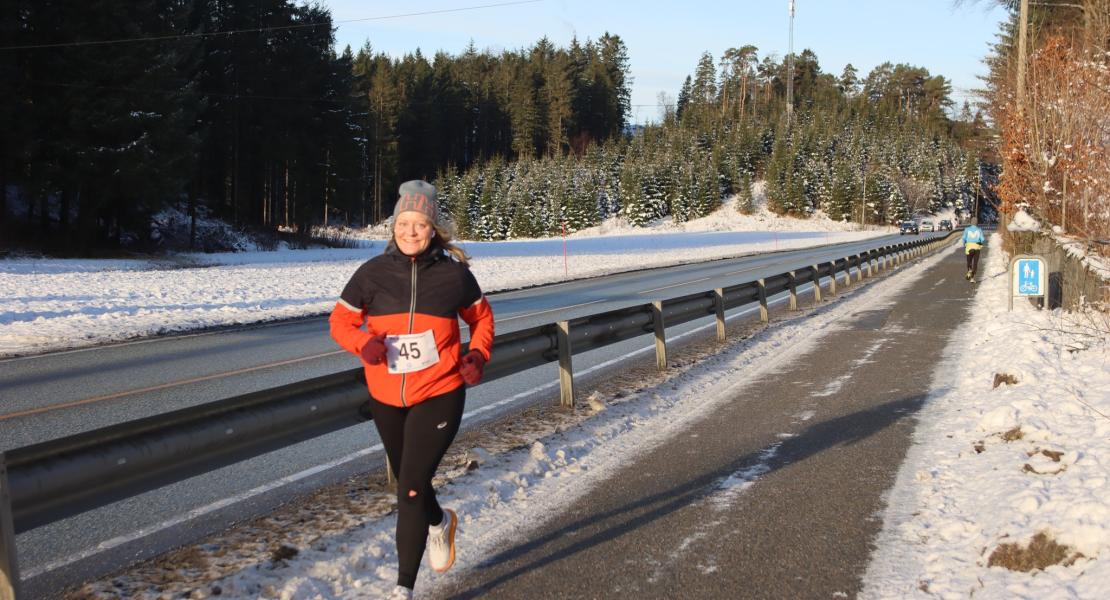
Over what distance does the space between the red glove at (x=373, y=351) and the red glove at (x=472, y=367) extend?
0.36 metres

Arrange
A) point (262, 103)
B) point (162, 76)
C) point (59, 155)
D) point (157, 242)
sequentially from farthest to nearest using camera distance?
point (262, 103) → point (157, 242) → point (162, 76) → point (59, 155)

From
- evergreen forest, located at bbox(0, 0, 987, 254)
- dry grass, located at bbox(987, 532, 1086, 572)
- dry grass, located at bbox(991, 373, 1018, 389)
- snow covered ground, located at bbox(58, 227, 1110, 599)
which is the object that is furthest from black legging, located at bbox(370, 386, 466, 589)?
evergreen forest, located at bbox(0, 0, 987, 254)

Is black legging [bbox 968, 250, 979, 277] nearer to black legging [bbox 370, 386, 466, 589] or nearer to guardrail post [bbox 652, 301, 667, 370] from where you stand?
guardrail post [bbox 652, 301, 667, 370]

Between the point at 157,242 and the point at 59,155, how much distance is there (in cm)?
624

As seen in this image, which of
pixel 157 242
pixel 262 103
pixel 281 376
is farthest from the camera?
pixel 262 103

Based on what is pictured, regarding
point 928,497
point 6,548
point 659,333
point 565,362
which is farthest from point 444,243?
point 659,333

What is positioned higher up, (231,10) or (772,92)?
(772,92)

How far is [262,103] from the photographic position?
4919 centimetres

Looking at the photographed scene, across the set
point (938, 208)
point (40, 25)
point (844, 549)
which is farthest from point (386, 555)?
Answer: point (938, 208)

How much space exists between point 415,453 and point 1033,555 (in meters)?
3.24

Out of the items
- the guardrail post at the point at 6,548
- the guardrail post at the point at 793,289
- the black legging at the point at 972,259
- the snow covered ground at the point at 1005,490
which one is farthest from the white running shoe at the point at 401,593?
the black legging at the point at 972,259

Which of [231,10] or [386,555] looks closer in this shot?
[386,555]

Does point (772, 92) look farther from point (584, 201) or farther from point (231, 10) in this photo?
point (231, 10)

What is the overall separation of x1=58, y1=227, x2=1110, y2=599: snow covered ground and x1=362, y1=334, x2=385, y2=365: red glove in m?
1.25
